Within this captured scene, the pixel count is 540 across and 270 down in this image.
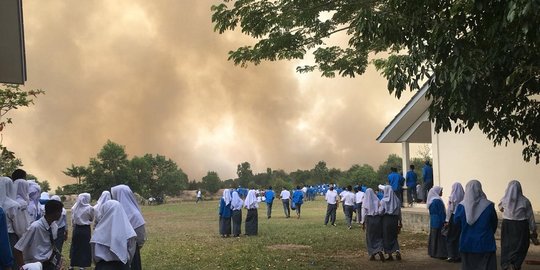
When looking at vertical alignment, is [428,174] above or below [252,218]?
above

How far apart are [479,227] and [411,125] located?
13.4 m

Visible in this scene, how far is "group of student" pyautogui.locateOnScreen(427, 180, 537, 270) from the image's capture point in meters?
7.10

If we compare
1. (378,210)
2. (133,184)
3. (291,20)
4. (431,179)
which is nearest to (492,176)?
(431,179)

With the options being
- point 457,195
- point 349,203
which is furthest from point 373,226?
point 349,203

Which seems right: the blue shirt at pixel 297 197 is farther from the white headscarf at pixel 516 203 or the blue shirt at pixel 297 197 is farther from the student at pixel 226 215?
the white headscarf at pixel 516 203

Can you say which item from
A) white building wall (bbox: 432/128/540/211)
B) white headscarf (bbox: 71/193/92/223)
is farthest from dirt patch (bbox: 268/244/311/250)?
white building wall (bbox: 432/128/540/211)

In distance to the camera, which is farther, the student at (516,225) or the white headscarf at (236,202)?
the white headscarf at (236,202)

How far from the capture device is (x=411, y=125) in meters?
20.2

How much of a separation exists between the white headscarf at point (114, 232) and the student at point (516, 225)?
6700 mm

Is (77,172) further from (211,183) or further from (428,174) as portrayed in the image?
(428,174)

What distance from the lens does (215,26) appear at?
970cm

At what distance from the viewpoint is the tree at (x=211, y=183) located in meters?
77.3

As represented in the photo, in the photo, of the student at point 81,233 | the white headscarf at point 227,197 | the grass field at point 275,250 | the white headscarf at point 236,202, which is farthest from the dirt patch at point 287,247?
the student at point 81,233

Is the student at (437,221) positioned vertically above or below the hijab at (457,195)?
below
